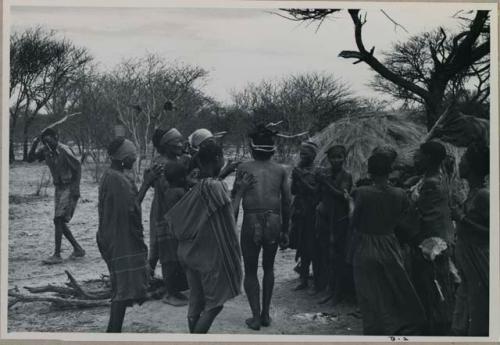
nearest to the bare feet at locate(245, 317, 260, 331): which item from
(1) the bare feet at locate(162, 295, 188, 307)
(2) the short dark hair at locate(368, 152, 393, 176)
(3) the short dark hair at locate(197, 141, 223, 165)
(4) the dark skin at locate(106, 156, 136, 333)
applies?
(1) the bare feet at locate(162, 295, 188, 307)

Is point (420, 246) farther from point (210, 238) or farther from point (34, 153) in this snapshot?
point (34, 153)

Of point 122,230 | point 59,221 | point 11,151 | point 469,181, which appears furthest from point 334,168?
point 11,151

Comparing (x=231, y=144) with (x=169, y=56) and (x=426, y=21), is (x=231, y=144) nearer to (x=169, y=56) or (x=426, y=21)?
(x=169, y=56)

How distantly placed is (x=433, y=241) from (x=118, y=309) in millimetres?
2932

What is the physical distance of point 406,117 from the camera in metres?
6.38

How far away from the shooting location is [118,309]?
5371 millimetres

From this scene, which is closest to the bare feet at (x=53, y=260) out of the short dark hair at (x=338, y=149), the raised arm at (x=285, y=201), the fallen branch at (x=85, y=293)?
the fallen branch at (x=85, y=293)

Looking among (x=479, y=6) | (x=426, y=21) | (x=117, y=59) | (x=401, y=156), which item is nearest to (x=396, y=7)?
(x=426, y=21)

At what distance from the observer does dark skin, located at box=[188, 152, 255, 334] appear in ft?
16.5

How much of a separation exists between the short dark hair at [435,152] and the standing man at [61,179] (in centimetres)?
356

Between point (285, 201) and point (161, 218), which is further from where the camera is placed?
point (161, 218)

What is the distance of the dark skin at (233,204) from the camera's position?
5.04 meters

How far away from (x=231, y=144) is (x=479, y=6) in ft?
9.38

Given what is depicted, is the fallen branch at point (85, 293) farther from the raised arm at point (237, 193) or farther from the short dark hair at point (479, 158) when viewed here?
the short dark hair at point (479, 158)
